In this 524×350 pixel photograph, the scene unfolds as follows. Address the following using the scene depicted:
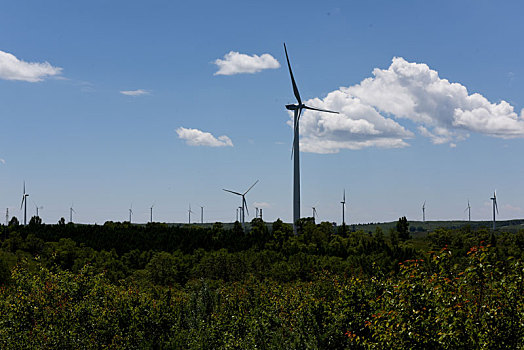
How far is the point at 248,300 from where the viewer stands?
136ft

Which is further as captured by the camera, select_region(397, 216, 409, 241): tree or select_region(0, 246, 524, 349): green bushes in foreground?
select_region(397, 216, 409, 241): tree

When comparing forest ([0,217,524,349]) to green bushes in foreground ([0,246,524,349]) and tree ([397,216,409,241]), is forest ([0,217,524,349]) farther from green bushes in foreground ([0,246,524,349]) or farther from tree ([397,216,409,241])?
tree ([397,216,409,241])

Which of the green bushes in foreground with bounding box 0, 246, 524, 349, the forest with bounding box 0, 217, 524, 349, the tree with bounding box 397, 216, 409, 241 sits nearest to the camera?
the green bushes in foreground with bounding box 0, 246, 524, 349

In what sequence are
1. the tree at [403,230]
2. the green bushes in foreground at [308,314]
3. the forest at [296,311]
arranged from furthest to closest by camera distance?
the tree at [403,230]
the forest at [296,311]
the green bushes in foreground at [308,314]

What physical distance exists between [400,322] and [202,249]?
88524 mm

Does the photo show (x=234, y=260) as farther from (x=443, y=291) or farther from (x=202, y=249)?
(x=443, y=291)

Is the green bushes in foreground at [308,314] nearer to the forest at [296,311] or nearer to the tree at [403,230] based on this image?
the forest at [296,311]

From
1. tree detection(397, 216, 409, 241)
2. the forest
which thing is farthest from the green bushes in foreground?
tree detection(397, 216, 409, 241)

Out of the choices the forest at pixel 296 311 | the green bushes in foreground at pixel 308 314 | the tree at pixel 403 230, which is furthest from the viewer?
the tree at pixel 403 230

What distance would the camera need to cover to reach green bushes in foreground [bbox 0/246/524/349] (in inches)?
657

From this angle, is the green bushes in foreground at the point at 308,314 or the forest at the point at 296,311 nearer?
the green bushes in foreground at the point at 308,314

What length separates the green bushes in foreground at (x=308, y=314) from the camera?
1669 centimetres

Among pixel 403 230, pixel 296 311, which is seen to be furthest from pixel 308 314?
pixel 403 230

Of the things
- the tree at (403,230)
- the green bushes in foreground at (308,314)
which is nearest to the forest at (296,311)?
the green bushes in foreground at (308,314)
